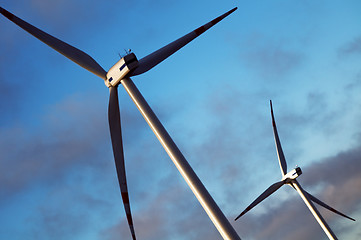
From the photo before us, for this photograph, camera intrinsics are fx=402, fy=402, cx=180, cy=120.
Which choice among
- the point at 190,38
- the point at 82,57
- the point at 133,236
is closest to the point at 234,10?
the point at 190,38

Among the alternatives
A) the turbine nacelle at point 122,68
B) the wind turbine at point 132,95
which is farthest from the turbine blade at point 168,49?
the turbine nacelle at point 122,68

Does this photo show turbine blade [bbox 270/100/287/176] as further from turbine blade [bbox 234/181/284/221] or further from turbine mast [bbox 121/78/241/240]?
turbine mast [bbox 121/78/241/240]

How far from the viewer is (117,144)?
100.0 ft

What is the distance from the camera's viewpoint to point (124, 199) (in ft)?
93.5

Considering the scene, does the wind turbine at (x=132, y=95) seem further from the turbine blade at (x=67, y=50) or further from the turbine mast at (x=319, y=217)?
the turbine mast at (x=319, y=217)

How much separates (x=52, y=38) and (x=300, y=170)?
45153mm

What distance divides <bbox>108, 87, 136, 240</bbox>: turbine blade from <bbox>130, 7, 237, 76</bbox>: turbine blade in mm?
2994

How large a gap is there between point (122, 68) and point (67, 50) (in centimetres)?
523

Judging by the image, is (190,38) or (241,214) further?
(241,214)

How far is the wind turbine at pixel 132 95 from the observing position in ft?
84.5

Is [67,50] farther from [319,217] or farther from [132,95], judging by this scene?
[319,217]

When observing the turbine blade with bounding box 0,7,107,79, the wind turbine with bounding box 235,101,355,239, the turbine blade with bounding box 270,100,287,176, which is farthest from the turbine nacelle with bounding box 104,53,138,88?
the turbine blade with bounding box 270,100,287,176

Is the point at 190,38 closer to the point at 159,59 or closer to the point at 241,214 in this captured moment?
the point at 159,59

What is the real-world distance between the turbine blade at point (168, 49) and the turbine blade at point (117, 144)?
2994mm
